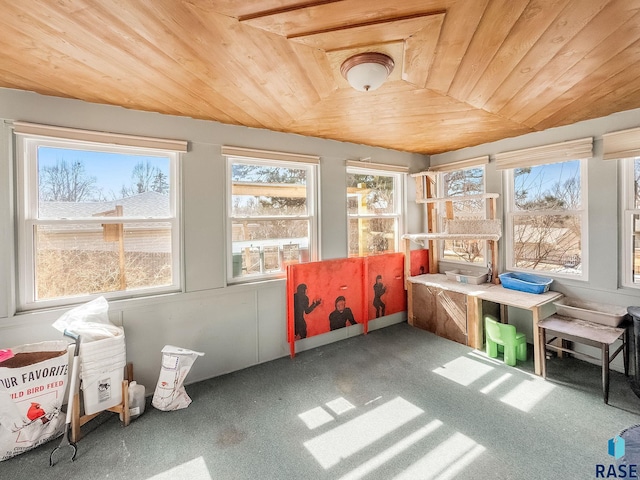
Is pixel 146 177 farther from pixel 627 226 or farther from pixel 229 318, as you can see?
pixel 627 226

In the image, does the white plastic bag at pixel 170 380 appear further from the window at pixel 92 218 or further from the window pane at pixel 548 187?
the window pane at pixel 548 187

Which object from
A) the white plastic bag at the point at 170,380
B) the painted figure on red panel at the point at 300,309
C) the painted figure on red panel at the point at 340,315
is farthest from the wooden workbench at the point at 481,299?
→ the white plastic bag at the point at 170,380

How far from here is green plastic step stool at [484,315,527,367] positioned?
2875 mm

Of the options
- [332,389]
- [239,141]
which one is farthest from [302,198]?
[332,389]

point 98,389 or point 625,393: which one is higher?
point 98,389

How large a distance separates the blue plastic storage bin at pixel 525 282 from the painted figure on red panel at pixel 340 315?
1.88 meters

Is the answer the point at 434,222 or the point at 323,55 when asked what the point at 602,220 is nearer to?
the point at 434,222

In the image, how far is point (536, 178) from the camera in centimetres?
332

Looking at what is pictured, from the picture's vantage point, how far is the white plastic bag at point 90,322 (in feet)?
6.66

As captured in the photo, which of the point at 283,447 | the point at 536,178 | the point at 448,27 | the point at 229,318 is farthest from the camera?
the point at 536,178

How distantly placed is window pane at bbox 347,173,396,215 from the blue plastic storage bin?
5.64 ft

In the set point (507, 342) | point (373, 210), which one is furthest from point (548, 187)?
point (373, 210)

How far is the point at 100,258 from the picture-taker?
7.95 feet

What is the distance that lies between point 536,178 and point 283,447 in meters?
3.79
